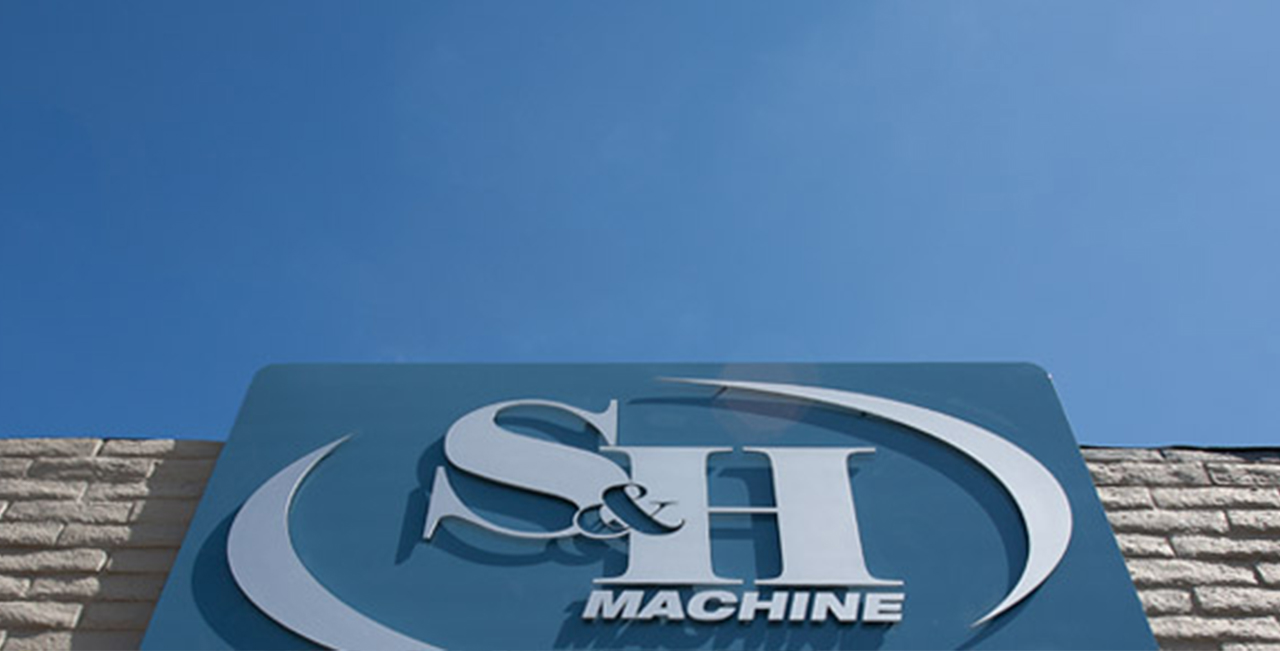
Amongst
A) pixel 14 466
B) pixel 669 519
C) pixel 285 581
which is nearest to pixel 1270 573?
pixel 669 519

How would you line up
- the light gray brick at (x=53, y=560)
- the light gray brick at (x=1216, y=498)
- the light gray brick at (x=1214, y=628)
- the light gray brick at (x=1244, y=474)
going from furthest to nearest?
the light gray brick at (x=1244, y=474)
the light gray brick at (x=1216, y=498)
the light gray brick at (x=53, y=560)
the light gray brick at (x=1214, y=628)

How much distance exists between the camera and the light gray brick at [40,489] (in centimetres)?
496

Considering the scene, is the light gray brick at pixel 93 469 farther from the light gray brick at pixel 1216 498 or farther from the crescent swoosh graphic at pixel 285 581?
the light gray brick at pixel 1216 498

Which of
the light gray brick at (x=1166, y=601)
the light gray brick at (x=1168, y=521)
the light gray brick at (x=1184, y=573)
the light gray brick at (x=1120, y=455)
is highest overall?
the light gray brick at (x=1120, y=455)

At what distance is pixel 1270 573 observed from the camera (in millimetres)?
4586

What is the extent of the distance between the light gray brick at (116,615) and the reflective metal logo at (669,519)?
379 millimetres

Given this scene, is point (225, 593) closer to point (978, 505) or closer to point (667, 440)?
point (667, 440)

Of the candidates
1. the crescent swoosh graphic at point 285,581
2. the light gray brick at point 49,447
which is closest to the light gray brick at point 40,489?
the light gray brick at point 49,447

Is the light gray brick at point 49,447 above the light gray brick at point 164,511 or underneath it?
above

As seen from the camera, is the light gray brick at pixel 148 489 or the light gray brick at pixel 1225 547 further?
the light gray brick at pixel 148 489

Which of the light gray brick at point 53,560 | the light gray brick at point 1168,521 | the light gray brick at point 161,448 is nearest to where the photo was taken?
the light gray brick at point 53,560

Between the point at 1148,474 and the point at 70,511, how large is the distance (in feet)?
14.4

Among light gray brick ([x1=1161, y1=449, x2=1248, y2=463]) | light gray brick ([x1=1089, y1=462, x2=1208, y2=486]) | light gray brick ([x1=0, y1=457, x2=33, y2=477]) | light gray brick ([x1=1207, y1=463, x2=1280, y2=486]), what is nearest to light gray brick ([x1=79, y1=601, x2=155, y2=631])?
light gray brick ([x1=0, y1=457, x2=33, y2=477])

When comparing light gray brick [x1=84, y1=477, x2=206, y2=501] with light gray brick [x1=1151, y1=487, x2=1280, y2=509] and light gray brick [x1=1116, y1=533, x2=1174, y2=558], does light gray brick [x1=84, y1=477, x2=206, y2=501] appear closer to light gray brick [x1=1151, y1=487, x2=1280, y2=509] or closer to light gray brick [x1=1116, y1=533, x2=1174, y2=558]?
light gray brick [x1=1116, y1=533, x2=1174, y2=558]
